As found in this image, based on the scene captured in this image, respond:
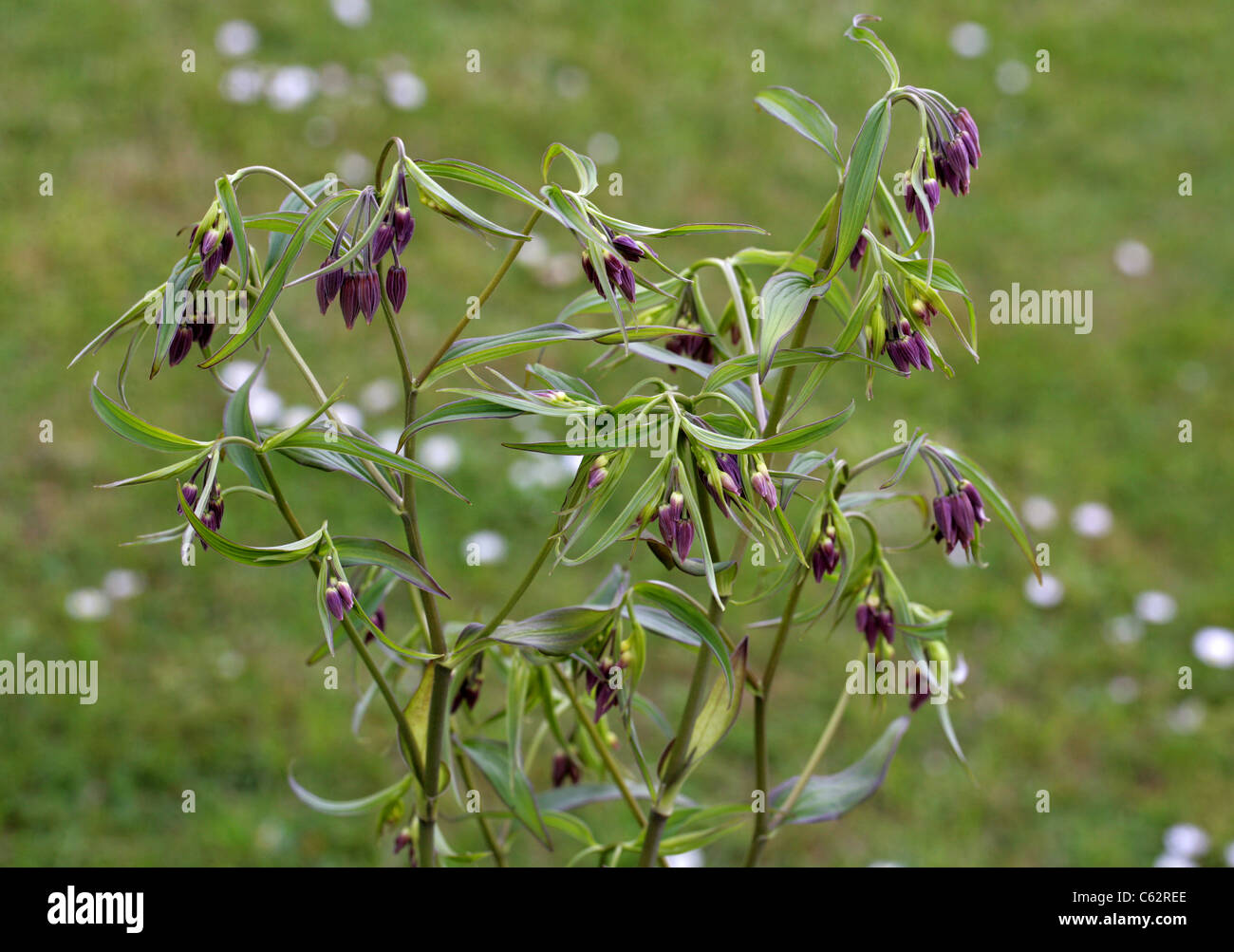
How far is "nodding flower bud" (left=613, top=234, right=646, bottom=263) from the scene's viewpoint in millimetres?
700

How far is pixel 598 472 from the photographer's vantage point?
67 cm

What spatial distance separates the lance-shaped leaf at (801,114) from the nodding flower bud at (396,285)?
29 centimetres

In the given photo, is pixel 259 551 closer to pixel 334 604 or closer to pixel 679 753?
pixel 334 604

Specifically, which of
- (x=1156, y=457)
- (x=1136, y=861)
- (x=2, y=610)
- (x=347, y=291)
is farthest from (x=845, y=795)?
(x=1156, y=457)

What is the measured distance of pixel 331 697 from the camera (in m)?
1.90

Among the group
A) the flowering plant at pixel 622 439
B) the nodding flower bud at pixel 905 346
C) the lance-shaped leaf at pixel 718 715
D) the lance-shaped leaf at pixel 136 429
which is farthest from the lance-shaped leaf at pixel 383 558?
the nodding flower bud at pixel 905 346

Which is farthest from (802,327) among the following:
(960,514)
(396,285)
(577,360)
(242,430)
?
(577,360)

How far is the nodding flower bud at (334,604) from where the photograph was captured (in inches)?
28.0

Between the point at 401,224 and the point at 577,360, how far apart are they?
1721 millimetres

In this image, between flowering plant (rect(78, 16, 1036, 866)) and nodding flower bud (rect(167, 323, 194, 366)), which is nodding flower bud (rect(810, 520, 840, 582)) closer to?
flowering plant (rect(78, 16, 1036, 866))

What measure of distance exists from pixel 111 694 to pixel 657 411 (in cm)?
147

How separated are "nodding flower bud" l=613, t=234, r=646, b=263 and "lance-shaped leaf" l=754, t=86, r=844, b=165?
0.18m

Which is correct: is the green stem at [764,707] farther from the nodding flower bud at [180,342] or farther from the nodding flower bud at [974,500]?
the nodding flower bud at [180,342]
